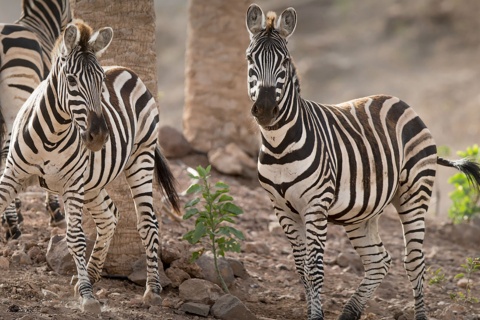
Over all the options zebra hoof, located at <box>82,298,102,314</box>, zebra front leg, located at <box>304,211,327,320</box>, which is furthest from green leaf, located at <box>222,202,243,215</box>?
zebra hoof, located at <box>82,298,102,314</box>

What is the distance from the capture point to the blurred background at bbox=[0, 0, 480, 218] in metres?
22.0

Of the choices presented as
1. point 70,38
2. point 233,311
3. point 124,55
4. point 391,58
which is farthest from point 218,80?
point 391,58

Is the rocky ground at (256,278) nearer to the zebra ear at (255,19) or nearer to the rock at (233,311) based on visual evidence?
the rock at (233,311)

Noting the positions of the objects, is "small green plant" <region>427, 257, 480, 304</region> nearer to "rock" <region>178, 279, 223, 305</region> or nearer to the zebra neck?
"rock" <region>178, 279, 223, 305</region>

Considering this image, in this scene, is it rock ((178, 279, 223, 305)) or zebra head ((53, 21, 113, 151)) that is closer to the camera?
zebra head ((53, 21, 113, 151))

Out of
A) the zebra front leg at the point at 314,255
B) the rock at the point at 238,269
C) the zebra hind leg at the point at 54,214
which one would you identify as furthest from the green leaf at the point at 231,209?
the zebra hind leg at the point at 54,214

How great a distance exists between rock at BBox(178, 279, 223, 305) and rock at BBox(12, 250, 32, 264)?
4.80 feet

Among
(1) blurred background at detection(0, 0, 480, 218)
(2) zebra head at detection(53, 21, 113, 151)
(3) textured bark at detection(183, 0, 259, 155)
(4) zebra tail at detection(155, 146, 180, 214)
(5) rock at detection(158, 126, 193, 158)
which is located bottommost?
(4) zebra tail at detection(155, 146, 180, 214)

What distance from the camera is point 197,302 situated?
719 cm

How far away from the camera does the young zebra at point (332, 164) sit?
6.80 metres

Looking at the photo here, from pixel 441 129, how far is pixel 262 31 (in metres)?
14.6

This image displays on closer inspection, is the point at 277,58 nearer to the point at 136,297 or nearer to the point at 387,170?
the point at 387,170

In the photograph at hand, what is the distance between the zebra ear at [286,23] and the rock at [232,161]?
18.3 feet

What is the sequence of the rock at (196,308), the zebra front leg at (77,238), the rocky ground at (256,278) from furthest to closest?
the rock at (196,308), the rocky ground at (256,278), the zebra front leg at (77,238)
